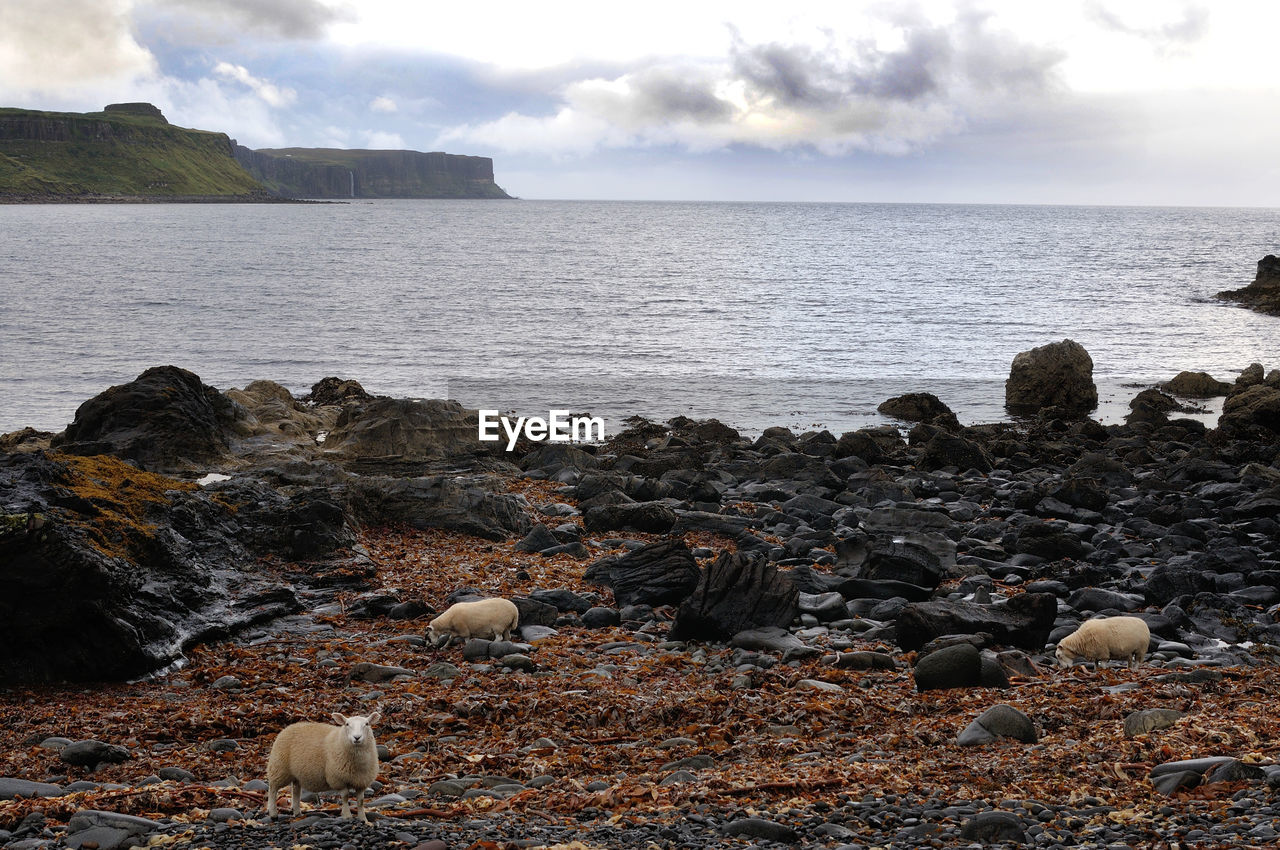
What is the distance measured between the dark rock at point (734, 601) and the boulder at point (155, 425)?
10.3 metres

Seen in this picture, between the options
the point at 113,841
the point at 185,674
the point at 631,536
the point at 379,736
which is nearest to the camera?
the point at 113,841

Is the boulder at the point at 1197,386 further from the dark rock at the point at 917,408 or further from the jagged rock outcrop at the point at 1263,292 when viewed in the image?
the jagged rock outcrop at the point at 1263,292

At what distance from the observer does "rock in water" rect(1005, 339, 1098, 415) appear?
1342 inches

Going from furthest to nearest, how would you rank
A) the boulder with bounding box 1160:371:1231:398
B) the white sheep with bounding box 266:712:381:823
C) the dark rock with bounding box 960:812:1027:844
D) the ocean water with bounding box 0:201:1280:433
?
the ocean water with bounding box 0:201:1280:433
the boulder with bounding box 1160:371:1231:398
the white sheep with bounding box 266:712:381:823
the dark rock with bounding box 960:812:1027:844

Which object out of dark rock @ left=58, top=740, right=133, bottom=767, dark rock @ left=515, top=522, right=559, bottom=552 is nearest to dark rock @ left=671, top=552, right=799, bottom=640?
dark rock @ left=515, top=522, right=559, bottom=552

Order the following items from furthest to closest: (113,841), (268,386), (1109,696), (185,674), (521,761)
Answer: (268,386), (185,674), (1109,696), (521,761), (113,841)

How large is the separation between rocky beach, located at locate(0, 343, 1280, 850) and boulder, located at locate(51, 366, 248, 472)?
0.19 feet

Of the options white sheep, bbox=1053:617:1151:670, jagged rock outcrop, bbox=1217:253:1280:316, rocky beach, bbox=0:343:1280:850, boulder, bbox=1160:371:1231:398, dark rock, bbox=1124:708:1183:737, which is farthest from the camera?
jagged rock outcrop, bbox=1217:253:1280:316

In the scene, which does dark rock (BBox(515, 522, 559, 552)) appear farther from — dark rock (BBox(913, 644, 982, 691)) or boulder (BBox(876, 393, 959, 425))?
boulder (BBox(876, 393, 959, 425))

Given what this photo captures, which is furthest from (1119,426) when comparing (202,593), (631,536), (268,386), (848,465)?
(202,593)

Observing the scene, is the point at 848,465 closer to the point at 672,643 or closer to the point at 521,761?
the point at 672,643

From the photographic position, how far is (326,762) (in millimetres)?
5715

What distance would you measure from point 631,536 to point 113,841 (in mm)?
10907

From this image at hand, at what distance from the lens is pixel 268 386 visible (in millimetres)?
25516
